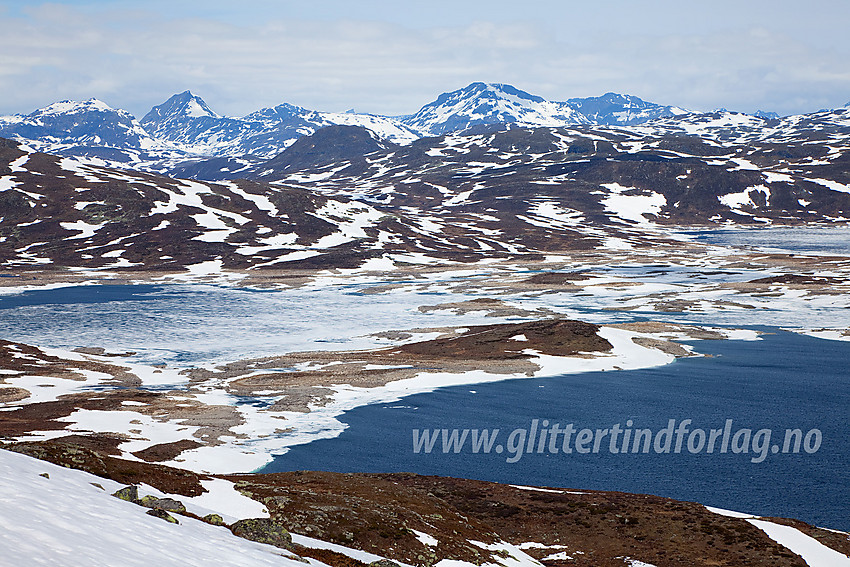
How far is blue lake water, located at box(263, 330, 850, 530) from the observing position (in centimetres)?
5378

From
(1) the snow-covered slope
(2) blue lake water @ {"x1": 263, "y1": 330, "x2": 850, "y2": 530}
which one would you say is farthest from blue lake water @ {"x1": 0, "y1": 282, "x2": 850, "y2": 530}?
(1) the snow-covered slope

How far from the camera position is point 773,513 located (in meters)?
48.3

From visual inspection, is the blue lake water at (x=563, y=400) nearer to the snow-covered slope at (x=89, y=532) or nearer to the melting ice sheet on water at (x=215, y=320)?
the melting ice sheet on water at (x=215, y=320)

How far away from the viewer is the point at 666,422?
7081 centimetres

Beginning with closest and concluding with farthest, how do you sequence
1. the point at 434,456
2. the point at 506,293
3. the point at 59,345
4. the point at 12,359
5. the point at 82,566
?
the point at 82,566 → the point at 434,456 → the point at 12,359 → the point at 59,345 → the point at 506,293

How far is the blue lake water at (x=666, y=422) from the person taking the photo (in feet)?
176

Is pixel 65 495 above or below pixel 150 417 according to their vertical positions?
above

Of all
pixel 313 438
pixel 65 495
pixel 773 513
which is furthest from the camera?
pixel 313 438

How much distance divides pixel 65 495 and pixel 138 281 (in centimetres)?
16078

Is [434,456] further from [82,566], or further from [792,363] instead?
[792,363]

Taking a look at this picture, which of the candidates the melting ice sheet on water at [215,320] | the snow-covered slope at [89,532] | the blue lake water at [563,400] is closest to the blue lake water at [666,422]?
the blue lake water at [563,400]

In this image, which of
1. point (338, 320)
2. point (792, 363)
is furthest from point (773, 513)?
point (338, 320)

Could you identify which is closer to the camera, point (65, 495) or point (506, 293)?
point (65, 495)

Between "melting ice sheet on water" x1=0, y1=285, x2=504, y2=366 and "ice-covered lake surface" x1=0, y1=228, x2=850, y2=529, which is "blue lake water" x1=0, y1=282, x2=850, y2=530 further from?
"melting ice sheet on water" x1=0, y1=285, x2=504, y2=366
